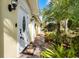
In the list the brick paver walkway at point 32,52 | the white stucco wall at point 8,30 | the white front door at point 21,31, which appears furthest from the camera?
the white front door at point 21,31

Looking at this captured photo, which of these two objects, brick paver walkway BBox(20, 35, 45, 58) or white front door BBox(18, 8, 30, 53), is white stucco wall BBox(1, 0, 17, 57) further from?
white front door BBox(18, 8, 30, 53)

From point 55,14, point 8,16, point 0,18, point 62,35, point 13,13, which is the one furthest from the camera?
point 62,35

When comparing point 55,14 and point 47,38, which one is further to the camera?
point 47,38

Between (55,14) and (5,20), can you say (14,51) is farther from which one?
(55,14)

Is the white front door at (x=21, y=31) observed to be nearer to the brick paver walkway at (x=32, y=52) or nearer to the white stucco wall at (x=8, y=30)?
the brick paver walkway at (x=32, y=52)

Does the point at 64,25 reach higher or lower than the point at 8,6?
lower

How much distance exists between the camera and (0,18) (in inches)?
224

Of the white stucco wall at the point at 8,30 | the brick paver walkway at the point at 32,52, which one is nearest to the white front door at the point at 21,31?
the brick paver walkway at the point at 32,52

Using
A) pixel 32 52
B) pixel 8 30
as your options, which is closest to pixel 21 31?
pixel 32 52

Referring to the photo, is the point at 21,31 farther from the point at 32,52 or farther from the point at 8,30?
the point at 8,30

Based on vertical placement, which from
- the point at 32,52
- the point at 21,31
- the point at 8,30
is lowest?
the point at 32,52

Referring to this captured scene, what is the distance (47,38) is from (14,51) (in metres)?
6.54

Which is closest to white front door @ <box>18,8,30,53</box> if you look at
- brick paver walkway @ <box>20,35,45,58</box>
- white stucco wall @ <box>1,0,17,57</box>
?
brick paver walkway @ <box>20,35,45,58</box>

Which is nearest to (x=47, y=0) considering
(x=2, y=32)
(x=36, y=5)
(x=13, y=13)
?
(x=36, y=5)
